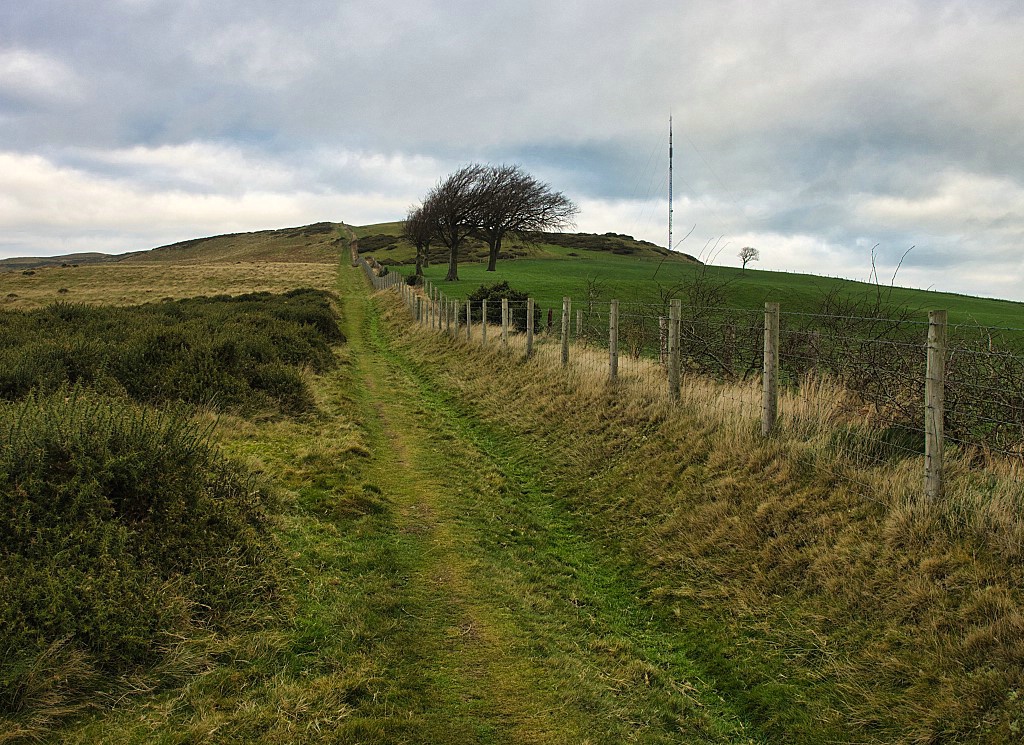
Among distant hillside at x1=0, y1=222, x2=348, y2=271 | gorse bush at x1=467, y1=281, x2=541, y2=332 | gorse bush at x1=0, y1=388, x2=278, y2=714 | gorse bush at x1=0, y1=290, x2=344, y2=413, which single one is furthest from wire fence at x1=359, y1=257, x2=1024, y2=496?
distant hillside at x1=0, y1=222, x2=348, y2=271

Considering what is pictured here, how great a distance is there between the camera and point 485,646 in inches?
183

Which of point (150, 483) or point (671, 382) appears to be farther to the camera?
point (671, 382)

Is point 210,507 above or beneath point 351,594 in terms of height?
above

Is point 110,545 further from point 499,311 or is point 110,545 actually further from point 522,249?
point 522,249

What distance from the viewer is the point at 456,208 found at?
155ft

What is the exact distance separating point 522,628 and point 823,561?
2.41 meters

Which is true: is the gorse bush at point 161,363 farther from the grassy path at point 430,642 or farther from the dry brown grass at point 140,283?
the dry brown grass at point 140,283

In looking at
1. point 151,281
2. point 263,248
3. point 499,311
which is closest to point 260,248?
point 263,248

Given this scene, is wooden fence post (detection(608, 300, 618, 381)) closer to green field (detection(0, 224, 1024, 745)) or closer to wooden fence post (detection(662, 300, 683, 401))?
wooden fence post (detection(662, 300, 683, 401))

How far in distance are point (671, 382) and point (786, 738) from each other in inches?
222

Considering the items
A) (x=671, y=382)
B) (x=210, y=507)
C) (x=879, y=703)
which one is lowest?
(x=879, y=703)

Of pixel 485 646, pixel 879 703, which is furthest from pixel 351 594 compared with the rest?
pixel 879 703

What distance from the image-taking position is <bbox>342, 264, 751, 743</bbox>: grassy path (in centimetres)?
396

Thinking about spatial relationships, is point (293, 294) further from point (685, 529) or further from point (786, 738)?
point (786, 738)
